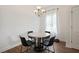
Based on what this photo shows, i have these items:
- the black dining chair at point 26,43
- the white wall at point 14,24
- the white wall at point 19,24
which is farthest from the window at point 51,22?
the black dining chair at point 26,43

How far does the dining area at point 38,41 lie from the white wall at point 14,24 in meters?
0.10

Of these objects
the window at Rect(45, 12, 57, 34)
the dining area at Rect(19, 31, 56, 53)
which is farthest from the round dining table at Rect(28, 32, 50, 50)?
the window at Rect(45, 12, 57, 34)

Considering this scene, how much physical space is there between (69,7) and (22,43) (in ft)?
3.02

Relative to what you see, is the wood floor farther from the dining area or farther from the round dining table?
the round dining table

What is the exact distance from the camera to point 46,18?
1482 millimetres

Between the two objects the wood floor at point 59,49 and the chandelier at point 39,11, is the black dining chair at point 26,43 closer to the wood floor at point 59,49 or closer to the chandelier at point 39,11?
the wood floor at point 59,49

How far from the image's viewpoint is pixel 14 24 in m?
1.45

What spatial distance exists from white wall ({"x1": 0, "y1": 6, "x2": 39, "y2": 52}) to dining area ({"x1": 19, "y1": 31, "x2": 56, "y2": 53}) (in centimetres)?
10

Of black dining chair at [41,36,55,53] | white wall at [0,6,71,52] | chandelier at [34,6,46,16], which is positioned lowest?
black dining chair at [41,36,55,53]

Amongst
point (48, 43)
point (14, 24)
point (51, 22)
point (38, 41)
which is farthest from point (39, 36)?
point (14, 24)

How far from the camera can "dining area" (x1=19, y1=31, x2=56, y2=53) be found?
1462 mm

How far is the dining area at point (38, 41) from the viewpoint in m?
1.46

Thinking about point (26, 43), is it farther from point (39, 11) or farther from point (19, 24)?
point (39, 11)
